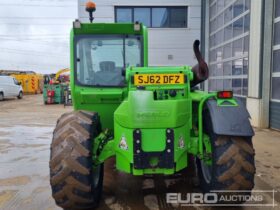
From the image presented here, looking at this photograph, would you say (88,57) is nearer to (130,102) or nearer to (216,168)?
(130,102)

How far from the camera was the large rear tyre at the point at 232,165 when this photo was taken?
3291 millimetres

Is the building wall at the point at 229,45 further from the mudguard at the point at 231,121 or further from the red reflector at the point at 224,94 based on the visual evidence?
the mudguard at the point at 231,121

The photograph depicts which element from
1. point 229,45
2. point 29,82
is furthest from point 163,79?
point 29,82

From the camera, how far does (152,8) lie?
16047 mm

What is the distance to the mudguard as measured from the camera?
3.30 metres

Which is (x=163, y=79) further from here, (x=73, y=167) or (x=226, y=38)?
(x=226, y=38)

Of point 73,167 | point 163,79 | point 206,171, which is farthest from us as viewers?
point 206,171

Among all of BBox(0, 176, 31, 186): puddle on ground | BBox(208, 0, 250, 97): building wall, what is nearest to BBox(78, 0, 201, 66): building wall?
BBox(208, 0, 250, 97): building wall

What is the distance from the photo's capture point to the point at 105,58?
4.85 m

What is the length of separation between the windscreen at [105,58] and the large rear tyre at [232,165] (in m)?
1.93

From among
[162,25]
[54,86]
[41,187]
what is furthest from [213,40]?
[41,187]

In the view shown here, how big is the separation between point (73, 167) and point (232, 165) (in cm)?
171

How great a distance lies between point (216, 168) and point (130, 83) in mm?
1511

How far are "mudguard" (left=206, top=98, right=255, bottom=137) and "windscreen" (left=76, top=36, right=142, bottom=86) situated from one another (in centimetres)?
173
